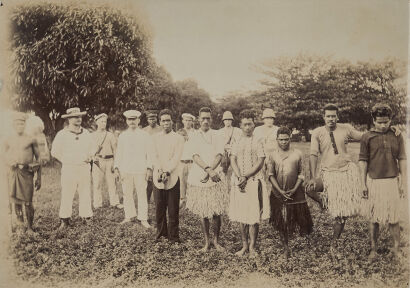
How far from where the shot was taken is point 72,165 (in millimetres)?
4691

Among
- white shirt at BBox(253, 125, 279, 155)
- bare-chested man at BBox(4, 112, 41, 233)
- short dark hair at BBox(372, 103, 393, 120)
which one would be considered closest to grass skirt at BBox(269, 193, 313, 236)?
white shirt at BBox(253, 125, 279, 155)

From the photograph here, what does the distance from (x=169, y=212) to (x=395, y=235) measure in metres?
2.53

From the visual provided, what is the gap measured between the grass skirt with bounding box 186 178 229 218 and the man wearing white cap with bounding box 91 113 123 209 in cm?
100

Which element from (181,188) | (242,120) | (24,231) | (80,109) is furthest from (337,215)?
(24,231)

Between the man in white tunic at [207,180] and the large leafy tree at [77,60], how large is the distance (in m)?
0.87

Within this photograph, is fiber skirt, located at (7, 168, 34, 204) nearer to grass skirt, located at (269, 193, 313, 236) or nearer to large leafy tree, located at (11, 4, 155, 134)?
large leafy tree, located at (11, 4, 155, 134)

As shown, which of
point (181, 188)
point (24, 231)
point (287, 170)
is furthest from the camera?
point (181, 188)

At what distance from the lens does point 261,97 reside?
4637 mm

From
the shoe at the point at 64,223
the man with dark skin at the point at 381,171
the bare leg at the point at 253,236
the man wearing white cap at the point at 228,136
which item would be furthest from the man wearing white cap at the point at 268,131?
the shoe at the point at 64,223

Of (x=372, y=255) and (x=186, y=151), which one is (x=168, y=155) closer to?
(x=186, y=151)

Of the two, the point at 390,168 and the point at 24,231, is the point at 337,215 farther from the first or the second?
the point at 24,231

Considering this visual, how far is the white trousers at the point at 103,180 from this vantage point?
4.85m

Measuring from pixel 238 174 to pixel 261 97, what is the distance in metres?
0.98

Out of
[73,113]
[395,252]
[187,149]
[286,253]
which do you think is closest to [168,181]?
[187,149]
